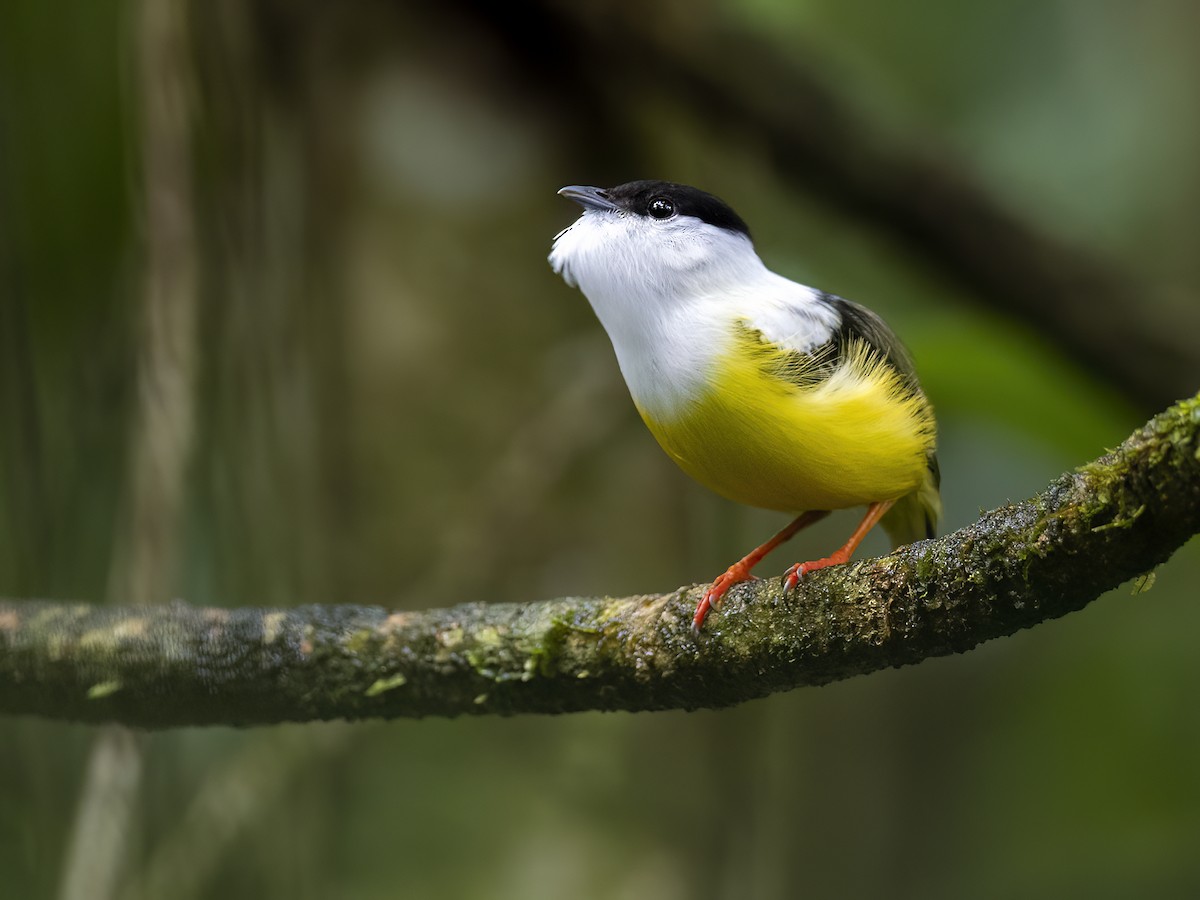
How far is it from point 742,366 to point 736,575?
40 centimetres

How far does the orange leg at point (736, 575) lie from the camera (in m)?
1.81

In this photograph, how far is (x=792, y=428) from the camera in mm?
2094

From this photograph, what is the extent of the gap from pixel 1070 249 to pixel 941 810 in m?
2.72

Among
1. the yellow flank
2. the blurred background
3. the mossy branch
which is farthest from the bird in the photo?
the blurred background

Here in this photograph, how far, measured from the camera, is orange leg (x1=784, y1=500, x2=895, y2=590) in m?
1.75

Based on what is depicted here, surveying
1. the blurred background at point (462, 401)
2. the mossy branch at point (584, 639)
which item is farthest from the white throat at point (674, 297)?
the blurred background at point (462, 401)

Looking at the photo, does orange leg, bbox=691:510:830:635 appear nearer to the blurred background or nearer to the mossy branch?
the mossy branch

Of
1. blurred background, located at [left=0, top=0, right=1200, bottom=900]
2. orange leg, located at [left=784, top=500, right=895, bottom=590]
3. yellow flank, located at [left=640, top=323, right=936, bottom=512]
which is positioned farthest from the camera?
blurred background, located at [left=0, top=0, right=1200, bottom=900]

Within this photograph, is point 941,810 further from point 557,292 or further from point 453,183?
point 453,183

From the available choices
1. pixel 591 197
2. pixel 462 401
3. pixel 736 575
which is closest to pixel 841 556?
pixel 736 575

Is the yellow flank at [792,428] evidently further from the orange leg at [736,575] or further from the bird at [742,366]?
the orange leg at [736,575]

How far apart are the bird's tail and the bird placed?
0.03 meters

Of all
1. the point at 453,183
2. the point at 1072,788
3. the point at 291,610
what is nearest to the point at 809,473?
the point at 291,610

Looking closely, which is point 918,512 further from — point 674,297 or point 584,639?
point 584,639
